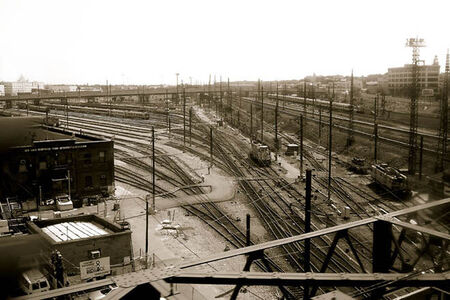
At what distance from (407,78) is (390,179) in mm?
53460

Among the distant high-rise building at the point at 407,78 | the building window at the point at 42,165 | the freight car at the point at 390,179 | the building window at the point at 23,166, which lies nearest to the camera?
the building window at the point at 23,166

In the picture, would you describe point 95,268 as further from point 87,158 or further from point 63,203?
point 87,158

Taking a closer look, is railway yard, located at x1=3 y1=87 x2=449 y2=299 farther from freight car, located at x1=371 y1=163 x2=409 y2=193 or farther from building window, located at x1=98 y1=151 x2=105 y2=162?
building window, located at x1=98 y1=151 x2=105 y2=162

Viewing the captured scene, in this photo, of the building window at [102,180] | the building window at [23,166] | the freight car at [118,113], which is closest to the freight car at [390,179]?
the building window at [102,180]

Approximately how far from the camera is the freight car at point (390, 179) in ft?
60.8

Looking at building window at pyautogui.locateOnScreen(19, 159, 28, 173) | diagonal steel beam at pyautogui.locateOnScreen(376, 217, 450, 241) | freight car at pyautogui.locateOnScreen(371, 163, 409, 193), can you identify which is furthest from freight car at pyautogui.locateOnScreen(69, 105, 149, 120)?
diagonal steel beam at pyautogui.locateOnScreen(376, 217, 450, 241)

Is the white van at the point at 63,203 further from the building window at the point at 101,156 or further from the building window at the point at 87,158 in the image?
the building window at the point at 101,156

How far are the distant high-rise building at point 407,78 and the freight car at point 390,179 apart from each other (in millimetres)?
42582

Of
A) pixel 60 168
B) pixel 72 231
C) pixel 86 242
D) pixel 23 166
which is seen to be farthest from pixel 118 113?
pixel 86 242

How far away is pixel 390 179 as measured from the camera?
18891 mm

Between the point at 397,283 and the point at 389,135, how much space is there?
2770cm

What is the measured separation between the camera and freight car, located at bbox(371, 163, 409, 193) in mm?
18531

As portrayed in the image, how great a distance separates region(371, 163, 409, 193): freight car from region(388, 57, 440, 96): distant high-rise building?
42.6m

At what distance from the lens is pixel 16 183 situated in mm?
18609
